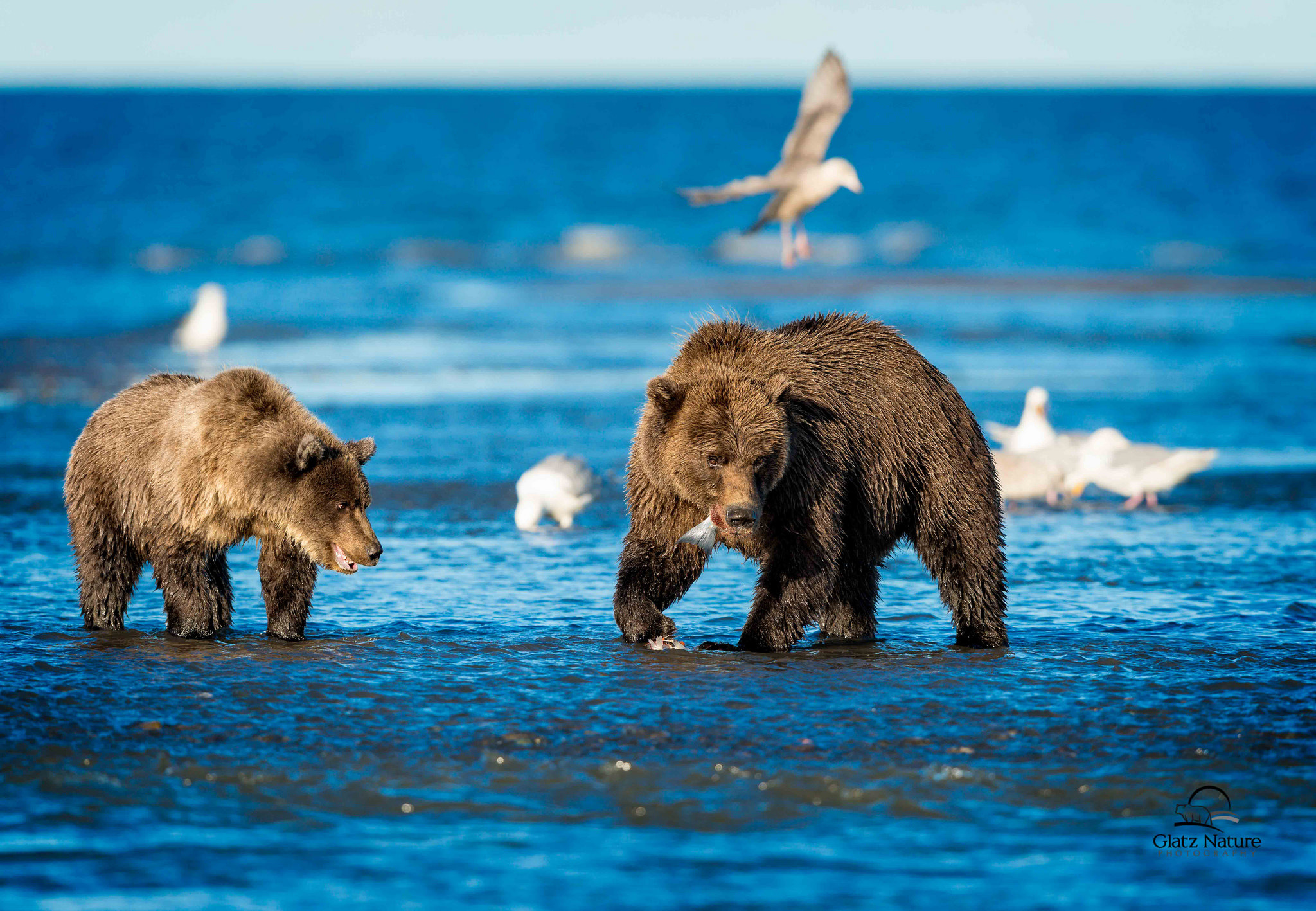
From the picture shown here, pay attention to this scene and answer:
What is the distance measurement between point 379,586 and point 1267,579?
13.8 feet

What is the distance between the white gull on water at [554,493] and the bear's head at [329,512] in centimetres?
269

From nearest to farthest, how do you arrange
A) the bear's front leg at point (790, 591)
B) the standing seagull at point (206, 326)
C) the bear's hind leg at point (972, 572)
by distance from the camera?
the bear's front leg at point (790, 591) < the bear's hind leg at point (972, 572) < the standing seagull at point (206, 326)

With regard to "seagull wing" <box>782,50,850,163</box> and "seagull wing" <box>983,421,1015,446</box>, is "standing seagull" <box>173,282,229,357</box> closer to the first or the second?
"seagull wing" <box>983,421,1015,446</box>

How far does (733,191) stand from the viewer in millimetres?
8023

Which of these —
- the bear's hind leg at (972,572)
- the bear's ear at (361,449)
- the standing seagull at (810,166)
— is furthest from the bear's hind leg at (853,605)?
the standing seagull at (810,166)

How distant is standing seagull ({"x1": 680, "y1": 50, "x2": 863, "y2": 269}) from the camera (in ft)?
27.9

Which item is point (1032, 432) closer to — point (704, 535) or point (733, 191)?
point (733, 191)

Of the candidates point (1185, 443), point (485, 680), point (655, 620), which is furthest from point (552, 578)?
point (1185, 443)

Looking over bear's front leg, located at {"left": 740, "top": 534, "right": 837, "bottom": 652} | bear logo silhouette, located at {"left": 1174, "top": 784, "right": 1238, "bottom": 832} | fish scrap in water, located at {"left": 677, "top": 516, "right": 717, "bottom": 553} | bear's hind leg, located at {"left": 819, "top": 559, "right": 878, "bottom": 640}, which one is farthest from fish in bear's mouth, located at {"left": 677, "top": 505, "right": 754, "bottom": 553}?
bear logo silhouette, located at {"left": 1174, "top": 784, "right": 1238, "bottom": 832}

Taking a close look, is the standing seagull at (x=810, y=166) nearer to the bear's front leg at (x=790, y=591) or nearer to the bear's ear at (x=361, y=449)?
the bear's ear at (x=361, y=449)

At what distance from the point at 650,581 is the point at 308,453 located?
4.62 feet

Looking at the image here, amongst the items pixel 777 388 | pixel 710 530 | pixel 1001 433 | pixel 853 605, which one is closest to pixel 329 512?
pixel 710 530

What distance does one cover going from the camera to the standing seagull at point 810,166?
851cm

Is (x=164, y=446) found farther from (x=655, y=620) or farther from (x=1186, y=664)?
(x=1186, y=664)
